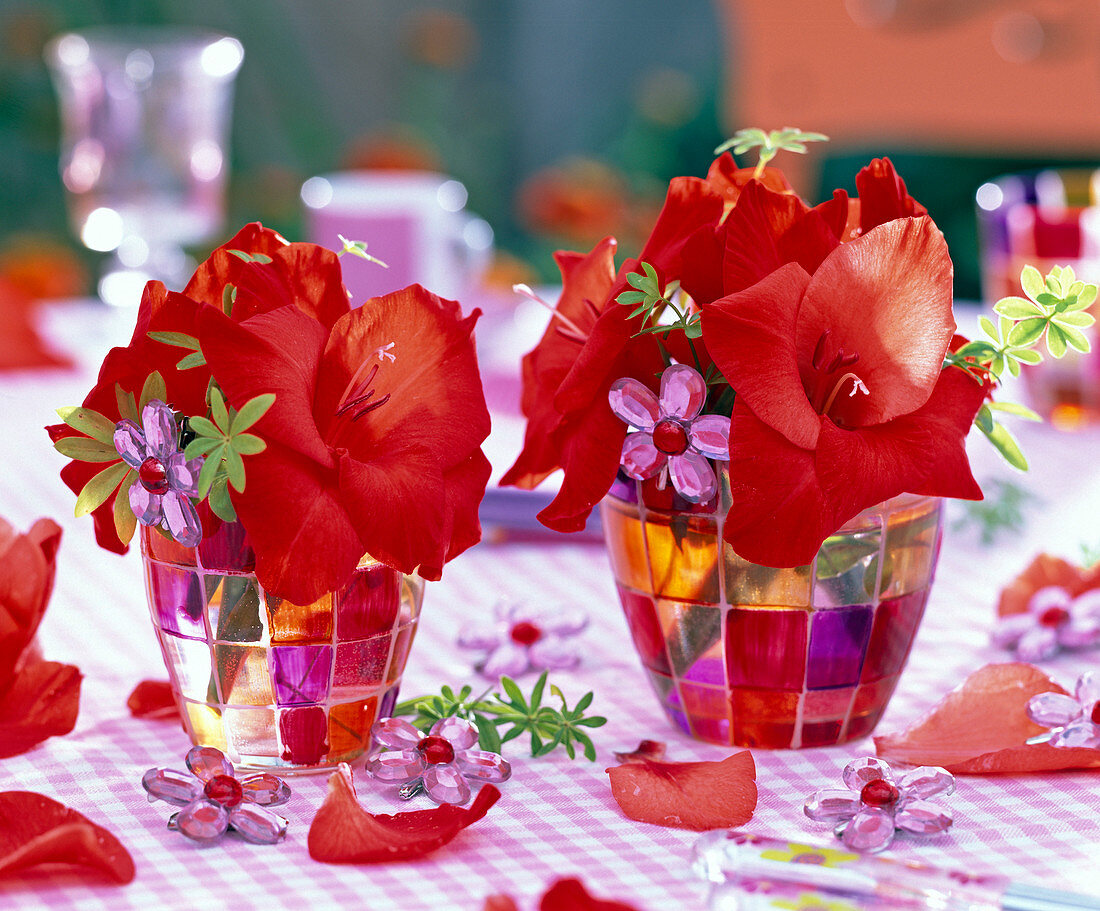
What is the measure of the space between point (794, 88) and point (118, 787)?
2.14m

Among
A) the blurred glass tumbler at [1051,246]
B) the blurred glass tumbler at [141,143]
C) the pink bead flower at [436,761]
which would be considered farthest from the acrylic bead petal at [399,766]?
the blurred glass tumbler at [141,143]

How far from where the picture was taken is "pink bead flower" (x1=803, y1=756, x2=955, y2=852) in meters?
0.45

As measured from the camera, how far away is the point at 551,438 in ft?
1.73

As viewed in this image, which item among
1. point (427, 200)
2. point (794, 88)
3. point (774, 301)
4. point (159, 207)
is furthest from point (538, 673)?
point (794, 88)

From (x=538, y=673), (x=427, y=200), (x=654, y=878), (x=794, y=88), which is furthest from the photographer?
(x=794, y=88)

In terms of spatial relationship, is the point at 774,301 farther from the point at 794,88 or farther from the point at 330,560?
the point at 794,88

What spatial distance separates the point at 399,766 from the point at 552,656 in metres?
0.16

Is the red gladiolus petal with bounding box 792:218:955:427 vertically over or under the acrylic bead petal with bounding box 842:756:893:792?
over

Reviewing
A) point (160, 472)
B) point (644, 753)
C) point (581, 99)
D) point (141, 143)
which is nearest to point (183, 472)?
point (160, 472)

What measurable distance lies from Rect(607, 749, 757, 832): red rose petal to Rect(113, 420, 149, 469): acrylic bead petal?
20cm

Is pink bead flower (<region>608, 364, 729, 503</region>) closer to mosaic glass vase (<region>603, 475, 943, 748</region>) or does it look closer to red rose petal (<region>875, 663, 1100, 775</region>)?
mosaic glass vase (<region>603, 475, 943, 748</region>)

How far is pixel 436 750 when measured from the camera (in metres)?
0.50

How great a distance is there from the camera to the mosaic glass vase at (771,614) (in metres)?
0.51

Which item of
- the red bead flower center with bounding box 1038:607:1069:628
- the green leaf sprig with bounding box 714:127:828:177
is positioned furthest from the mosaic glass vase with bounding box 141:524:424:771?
the red bead flower center with bounding box 1038:607:1069:628
